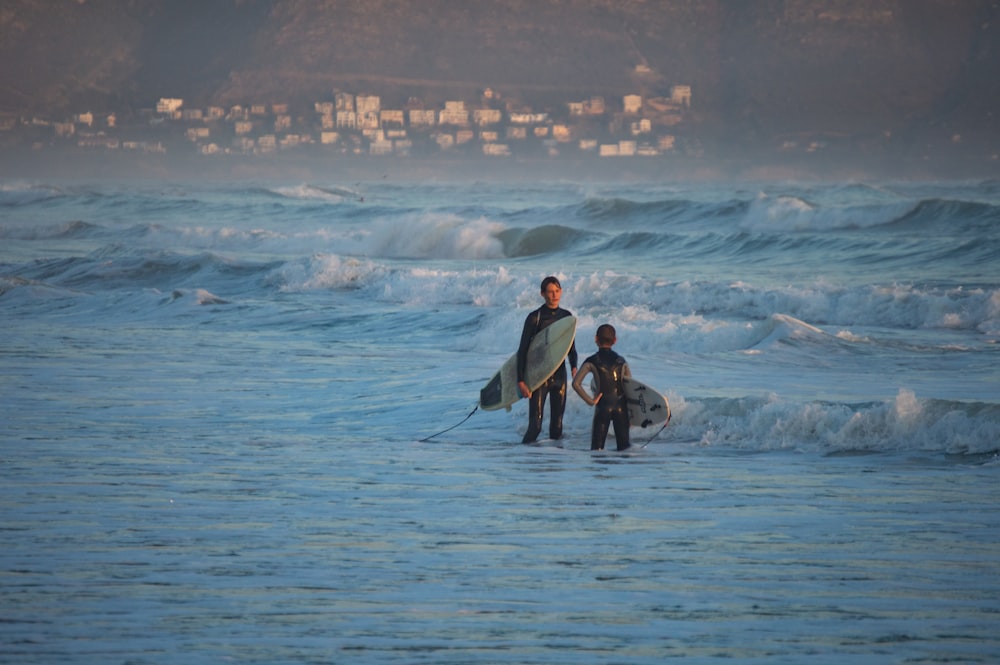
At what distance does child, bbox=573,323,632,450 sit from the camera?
32.5ft

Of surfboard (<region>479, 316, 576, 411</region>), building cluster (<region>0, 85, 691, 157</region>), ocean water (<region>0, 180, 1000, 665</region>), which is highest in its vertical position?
building cluster (<region>0, 85, 691, 157</region>)

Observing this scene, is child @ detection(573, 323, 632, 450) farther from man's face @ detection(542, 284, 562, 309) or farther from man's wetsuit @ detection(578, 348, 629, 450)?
man's face @ detection(542, 284, 562, 309)

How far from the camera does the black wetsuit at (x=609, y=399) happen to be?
9938 millimetres

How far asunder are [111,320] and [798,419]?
13867mm

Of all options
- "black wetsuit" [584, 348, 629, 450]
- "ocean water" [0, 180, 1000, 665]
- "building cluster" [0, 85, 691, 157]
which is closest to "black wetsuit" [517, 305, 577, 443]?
"ocean water" [0, 180, 1000, 665]

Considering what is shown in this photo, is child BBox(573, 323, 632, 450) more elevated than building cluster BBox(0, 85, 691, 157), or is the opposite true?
building cluster BBox(0, 85, 691, 157)

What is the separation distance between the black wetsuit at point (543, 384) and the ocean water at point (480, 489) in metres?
0.18

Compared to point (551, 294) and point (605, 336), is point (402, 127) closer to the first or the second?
point (551, 294)

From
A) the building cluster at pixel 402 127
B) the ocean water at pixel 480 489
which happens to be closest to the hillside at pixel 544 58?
the building cluster at pixel 402 127

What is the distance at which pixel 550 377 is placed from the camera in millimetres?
10281

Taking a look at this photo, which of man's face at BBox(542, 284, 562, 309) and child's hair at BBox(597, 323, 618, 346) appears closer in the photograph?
child's hair at BBox(597, 323, 618, 346)

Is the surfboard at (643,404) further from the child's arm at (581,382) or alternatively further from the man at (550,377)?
the man at (550,377)

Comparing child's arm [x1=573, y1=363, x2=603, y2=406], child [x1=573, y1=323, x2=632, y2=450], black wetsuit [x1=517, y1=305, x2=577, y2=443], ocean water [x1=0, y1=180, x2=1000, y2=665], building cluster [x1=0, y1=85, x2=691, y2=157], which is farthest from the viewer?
building cluster [x1=0, y1=85, x2=691, y2=157]

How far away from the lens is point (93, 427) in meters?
11.0
